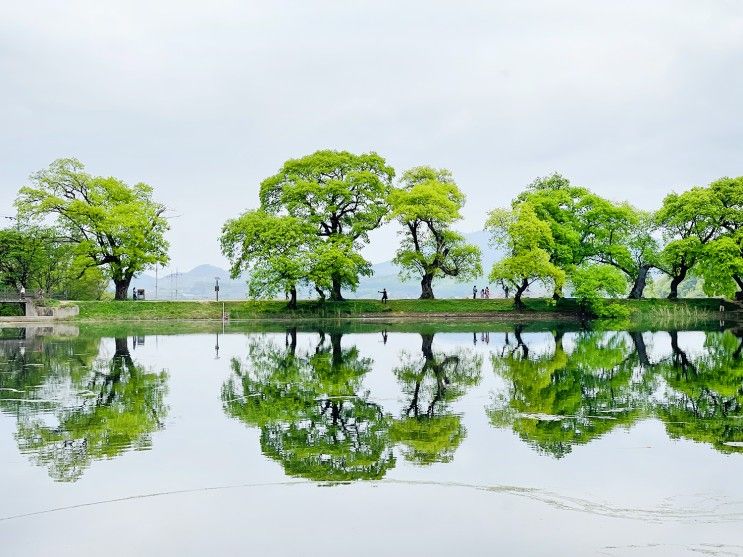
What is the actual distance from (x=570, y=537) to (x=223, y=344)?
29.1 meters

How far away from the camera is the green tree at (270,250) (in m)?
59.2

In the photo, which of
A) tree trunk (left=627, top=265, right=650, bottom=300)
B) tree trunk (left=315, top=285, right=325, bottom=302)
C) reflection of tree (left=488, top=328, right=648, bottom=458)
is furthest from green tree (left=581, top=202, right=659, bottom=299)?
reflection of tree (left=488, top=328, right=648, bottom=458)

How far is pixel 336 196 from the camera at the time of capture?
2518 inches

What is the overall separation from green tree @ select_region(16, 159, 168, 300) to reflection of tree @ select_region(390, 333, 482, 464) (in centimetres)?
4047

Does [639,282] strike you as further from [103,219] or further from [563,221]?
[103,219]

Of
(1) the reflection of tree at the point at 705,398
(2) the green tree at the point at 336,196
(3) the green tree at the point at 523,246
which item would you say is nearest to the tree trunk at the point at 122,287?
(2) the green tree at the point at 336,196

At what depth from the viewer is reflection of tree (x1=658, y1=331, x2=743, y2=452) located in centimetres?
1388

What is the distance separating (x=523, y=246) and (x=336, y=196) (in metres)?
15.8

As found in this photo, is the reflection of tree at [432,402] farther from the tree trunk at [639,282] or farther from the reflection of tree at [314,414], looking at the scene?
the tree trunk at [639,282]

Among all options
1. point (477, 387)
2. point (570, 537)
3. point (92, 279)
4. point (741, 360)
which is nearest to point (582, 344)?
point (741, 360)

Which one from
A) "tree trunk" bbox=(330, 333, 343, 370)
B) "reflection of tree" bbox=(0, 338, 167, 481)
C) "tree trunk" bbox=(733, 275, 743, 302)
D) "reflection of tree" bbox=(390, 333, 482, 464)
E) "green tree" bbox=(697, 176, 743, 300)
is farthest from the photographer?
"tree trunk" bbox=(733, 275, 743, 302)

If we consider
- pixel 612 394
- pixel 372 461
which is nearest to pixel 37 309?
pixel 612 394

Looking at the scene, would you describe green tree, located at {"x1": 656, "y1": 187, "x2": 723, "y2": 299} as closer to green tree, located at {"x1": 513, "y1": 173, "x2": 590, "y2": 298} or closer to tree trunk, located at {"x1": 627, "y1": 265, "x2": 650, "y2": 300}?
tree trunk, located at {"x1": 627, "y1": 265, "x2": 650, "y2": 300}

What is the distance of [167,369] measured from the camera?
24547 millimetres
